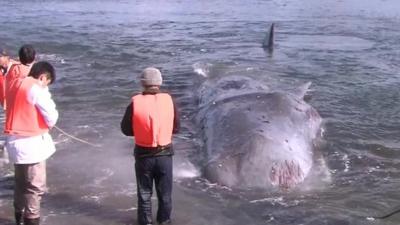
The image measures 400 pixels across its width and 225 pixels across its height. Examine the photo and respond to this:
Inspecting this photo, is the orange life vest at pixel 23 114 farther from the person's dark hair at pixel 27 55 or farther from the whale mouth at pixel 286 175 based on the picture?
the whale mouth at pixel 286 175

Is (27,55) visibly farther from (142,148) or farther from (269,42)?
(269,42)

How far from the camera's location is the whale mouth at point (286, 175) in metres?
10.1

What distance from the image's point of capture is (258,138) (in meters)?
10.8

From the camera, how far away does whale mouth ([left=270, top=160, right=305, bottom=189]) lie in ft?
33.2

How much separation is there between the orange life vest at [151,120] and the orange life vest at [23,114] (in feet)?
4.35

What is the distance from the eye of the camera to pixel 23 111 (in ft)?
25.2

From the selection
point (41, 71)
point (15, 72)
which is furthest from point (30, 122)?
point (15, 72)

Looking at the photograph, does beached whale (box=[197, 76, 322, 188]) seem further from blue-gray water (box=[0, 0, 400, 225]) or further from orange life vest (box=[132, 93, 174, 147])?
orange life vest (box=[132, 93, 174, 147])

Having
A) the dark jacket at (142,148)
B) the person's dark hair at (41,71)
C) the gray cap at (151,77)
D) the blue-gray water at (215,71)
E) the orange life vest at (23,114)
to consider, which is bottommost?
the blue-gray water at (215,71)

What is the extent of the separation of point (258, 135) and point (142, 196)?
123 inches

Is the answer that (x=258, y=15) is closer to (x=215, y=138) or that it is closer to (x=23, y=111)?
(x=215, y=138)

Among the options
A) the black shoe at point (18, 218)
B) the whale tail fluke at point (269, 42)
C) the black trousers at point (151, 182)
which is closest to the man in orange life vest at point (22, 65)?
the black shoe at point (18, 218)

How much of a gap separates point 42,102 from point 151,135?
1587 mm

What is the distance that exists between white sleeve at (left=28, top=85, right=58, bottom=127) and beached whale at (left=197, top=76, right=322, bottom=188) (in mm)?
3564
